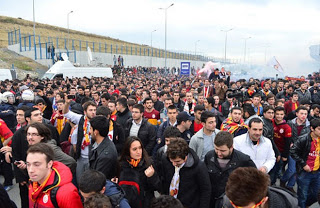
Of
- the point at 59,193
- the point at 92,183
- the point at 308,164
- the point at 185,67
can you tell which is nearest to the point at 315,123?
the point at 308,164

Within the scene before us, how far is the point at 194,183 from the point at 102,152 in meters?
1.22

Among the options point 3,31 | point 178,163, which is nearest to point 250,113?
point 178,163

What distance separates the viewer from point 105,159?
3527 millimetres

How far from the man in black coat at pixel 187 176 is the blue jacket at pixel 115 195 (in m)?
0.81

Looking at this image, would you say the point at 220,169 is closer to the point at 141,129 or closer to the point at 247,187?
the point at 247,187

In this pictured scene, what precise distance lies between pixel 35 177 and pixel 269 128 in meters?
4.34

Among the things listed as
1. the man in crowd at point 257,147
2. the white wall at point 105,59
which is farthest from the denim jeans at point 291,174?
the white wall at point 105,59

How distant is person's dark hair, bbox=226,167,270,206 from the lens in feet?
6.95

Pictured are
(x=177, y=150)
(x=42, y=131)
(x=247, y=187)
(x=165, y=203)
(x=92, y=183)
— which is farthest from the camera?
(x=42, y=131)

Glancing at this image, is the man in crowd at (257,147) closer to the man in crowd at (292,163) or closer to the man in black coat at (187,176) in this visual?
the man in black coat at (187,176)

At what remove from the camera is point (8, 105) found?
697 centimetres

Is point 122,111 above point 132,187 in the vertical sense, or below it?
above

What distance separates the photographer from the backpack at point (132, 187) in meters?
3.33

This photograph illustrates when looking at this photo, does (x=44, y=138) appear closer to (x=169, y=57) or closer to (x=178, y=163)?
(x=178, y=163)
